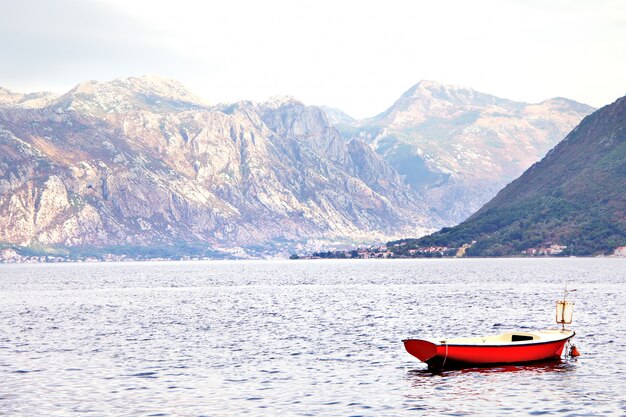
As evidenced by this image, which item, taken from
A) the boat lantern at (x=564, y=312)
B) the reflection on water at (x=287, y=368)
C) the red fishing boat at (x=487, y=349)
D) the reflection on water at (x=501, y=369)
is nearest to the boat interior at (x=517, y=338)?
the red fishing boat at (x=487, y=349)

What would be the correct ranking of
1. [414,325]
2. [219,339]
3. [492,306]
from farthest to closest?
1. [492,306]
2. [414,325]
3. [219,339]

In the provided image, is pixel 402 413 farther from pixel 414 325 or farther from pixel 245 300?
pixel 245 300

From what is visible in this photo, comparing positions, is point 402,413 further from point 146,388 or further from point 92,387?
point 92,387

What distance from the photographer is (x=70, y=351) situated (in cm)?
9625

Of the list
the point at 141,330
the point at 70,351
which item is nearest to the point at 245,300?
the point at 141,330

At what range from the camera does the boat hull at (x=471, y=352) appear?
7769cm

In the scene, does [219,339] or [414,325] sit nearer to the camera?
[219,339]

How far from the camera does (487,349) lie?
259 feet

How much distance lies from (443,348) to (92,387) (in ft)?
102

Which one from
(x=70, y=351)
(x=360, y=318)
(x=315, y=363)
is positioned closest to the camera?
(x=315, y=363)

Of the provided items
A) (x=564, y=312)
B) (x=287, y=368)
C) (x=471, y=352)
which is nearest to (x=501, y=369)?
(x=471, y=352)

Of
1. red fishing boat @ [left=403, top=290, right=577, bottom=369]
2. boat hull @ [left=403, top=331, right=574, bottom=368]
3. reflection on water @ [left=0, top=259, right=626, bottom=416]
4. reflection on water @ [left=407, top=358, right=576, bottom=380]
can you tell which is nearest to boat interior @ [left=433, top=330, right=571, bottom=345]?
red fishing boat @ [left=403, top=290, right=577, bottom=369]

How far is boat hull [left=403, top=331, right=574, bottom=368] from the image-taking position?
77.7 metres

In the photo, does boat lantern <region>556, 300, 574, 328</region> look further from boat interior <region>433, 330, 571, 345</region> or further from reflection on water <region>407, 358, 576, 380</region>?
reflection on water <region>407, 358, 576, 380</region>
